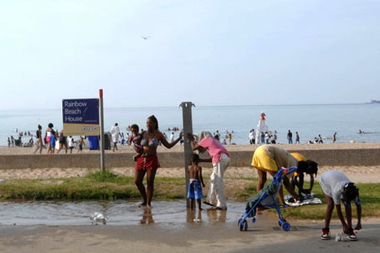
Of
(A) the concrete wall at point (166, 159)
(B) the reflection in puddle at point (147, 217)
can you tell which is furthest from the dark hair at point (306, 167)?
(A) the concrete wall at point (166, 159)

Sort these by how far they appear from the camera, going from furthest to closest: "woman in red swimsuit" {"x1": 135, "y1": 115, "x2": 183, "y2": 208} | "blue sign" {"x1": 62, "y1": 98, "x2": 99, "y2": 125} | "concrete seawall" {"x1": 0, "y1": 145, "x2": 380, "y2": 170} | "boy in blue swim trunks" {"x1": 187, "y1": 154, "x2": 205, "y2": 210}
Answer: "concrete seawall" {"x1": 0, "y1": 145, "x2": 380, "y2": 170}, "blue sign" {"x1": 62, "y1": 98, "x2": 99, "y2": 125}, "woman in red swimsuit" {"x1": 135, "y1": 115, "x2": 183, "y2": 208}, "boy in blue swim trunks" {"x1": 187, "y1": 154, "x2": 205, "y2": 210}

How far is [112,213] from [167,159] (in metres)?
8.03

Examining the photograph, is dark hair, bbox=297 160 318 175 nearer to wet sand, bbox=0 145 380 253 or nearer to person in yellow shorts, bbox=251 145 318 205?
wet sand, bbox=0 145 380 253

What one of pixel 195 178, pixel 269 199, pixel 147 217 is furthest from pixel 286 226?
pixel 147 217

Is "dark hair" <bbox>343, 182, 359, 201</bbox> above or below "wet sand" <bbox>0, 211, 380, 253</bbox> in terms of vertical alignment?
above

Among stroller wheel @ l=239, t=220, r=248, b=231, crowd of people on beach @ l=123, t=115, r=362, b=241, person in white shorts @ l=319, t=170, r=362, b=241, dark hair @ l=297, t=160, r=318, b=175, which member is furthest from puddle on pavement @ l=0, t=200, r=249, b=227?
person in white shorts @ l=319, t=170, r=362, b=241

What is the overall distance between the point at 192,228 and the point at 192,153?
2.02 metres

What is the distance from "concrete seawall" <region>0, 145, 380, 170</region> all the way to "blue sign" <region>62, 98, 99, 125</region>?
4.18 meters

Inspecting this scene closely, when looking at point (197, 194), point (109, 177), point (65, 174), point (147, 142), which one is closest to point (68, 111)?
point (109, 177)

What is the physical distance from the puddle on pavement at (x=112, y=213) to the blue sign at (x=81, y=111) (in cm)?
307

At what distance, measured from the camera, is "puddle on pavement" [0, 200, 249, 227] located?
877 centimetres

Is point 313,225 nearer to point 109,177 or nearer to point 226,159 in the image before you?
point 226,159

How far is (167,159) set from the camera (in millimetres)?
17703

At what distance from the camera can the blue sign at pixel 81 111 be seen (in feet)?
44.4
